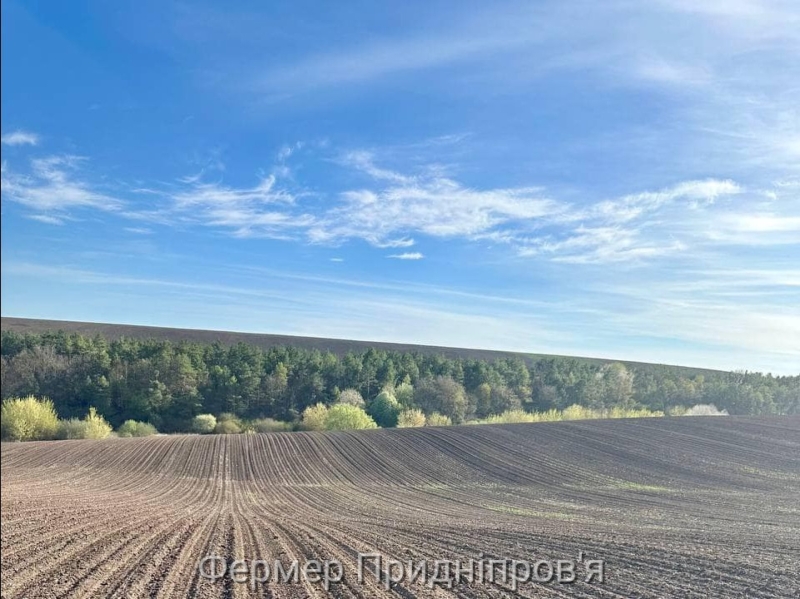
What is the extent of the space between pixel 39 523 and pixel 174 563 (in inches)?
69.9

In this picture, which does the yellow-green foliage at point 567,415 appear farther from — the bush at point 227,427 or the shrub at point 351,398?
the bush at point 227,427

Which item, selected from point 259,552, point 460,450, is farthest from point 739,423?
point 259,552

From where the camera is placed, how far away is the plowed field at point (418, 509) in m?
7.24

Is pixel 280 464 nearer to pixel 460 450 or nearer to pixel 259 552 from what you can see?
pixel 460 450

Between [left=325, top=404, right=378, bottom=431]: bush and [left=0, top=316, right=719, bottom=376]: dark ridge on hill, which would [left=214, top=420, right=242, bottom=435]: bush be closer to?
[left=0, top=316, right=719, bottom=376]: dark ridge on hill

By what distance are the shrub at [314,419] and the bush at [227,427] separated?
8.35m

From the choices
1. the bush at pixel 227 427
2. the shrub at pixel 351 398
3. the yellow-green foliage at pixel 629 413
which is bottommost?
the bush at pixel 227 427

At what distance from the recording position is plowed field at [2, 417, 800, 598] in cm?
724

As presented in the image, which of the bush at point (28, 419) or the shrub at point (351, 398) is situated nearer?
the bush at point (28, 419)

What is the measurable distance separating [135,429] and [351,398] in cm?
4149

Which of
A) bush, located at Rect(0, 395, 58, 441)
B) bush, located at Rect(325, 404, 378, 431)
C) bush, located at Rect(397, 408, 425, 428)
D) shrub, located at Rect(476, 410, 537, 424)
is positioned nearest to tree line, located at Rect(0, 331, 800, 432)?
bush, located at Rect(397, 408, 425, 428)

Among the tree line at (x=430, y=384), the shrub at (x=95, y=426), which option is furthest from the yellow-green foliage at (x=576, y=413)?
the shrub at (x=95, y=426)

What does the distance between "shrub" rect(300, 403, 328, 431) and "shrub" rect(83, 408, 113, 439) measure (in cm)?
3720

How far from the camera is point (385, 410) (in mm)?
47406
